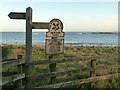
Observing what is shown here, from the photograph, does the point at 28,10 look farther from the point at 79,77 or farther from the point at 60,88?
the point at 79,77

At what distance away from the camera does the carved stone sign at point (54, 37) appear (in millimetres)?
7484

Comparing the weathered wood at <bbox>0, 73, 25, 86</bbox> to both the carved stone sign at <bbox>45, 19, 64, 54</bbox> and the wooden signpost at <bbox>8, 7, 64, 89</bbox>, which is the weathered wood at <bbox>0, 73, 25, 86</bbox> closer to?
the wooden signpost at <bbox>8, 7, 64, 89</bbox>

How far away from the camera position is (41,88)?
716cm

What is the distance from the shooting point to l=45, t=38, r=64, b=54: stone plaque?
7469 mm

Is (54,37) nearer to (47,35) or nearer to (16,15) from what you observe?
(47,35)

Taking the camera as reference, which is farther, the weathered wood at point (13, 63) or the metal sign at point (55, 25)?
the metal sign at point (55, 25)

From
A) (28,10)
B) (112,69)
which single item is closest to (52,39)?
(28,10)

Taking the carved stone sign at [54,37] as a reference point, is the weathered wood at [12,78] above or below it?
below

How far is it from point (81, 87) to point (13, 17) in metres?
2.70

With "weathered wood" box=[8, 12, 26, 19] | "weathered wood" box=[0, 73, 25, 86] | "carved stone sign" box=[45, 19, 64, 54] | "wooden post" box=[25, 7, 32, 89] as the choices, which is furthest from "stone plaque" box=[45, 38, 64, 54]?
"weathered wood" box=[0, 73, 25, 86]

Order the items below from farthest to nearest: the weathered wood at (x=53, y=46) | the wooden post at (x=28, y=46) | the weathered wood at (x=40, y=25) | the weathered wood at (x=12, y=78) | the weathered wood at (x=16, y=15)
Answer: the weathered wood at (x=53, y=46) < the weathered wood at (x=40, y=25) < the weathered wood at (x=16, y=15) < the wooden post at (x=28, y=46) < the weathered wood at (x=12, y=78)

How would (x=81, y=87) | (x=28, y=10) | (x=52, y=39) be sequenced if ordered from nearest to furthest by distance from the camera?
(x=28, y=10) → (x=52, y=39) → (x=81, y=87)

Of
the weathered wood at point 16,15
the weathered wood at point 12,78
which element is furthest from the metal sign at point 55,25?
the weathered wood at point 12,78

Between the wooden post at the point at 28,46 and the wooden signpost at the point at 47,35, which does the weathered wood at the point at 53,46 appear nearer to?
the wooden signpost at the point at 47,35
